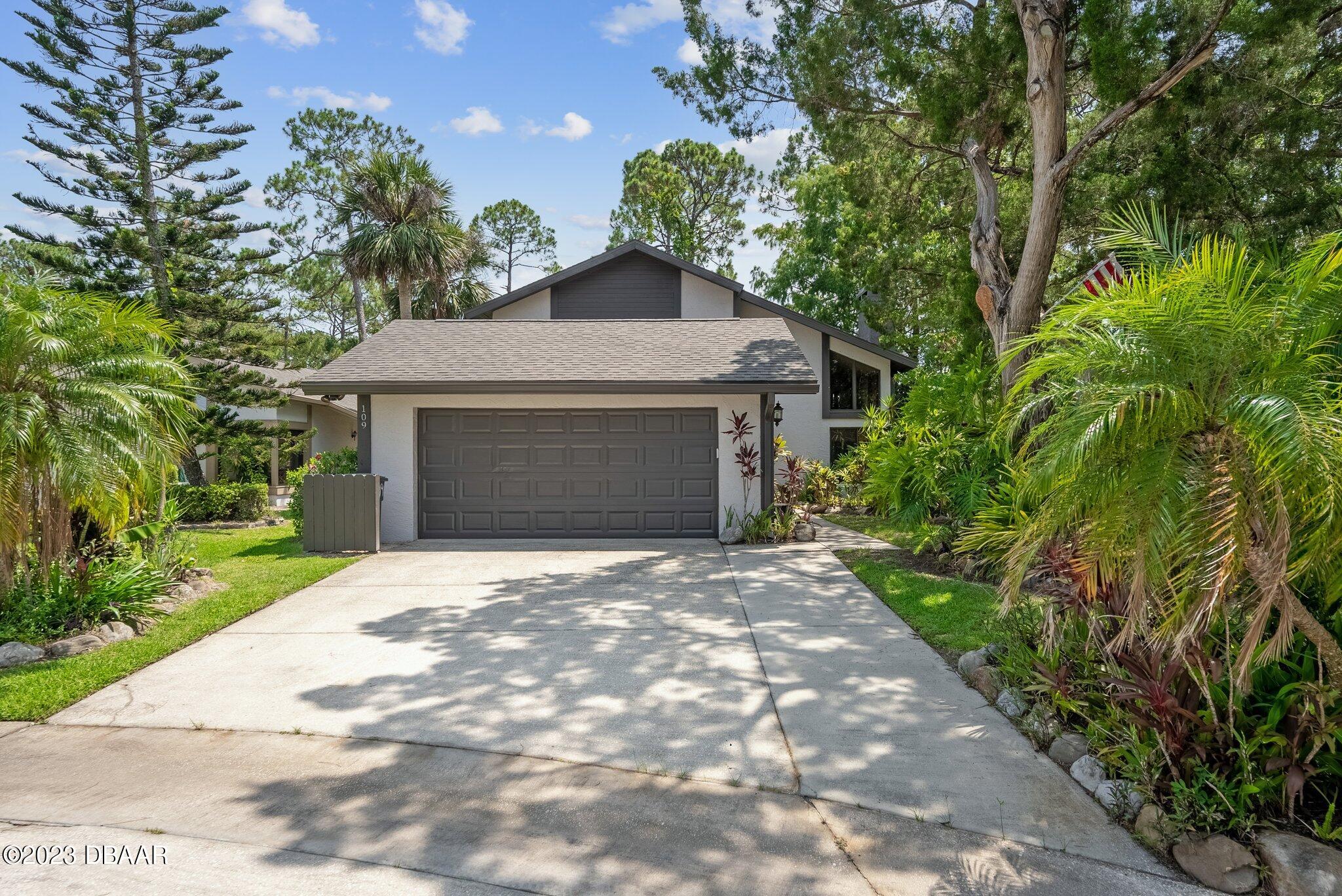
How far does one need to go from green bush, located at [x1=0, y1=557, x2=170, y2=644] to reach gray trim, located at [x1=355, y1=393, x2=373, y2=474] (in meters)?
4.83

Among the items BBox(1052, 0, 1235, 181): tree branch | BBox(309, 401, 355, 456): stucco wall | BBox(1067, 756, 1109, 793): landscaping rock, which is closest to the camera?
BBox(1067, 756, 1109, 793): landscaping rock

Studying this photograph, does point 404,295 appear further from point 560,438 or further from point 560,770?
point 560,770

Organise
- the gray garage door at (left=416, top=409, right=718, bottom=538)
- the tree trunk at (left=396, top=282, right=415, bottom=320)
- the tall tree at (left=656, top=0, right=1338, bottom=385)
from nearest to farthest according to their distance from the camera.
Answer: the tall tree at (left=656, top=0, right=1338, bottom=385), the gray garage door at (left=416, top=409, right=718, bottom=538), the tree trunk at (left=396, top=282, right=415, bottom=320)

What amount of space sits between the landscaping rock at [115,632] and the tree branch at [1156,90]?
11.4m

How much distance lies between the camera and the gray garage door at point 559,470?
38.9 feet

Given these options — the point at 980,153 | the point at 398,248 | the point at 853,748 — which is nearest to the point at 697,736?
the point at 853,748

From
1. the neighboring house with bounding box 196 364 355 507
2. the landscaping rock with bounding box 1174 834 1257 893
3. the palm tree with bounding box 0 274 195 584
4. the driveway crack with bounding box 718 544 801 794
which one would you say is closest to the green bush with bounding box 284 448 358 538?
the neighboring house with bounding box 196 364 355 507

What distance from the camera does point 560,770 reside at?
400 centimetres

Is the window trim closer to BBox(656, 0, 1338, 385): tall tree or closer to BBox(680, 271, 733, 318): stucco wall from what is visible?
BBox(680, 271, 733, 318): stucco wall

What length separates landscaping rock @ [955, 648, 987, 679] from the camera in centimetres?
538

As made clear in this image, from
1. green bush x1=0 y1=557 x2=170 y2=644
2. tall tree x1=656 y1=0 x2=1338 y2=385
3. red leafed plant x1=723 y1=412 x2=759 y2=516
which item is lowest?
green bush x1=0 y1=557 x2=170 y2=644

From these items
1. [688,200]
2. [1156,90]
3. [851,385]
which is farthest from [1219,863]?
[688,200]

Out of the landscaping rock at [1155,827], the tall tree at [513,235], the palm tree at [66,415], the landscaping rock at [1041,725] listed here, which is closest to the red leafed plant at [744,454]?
the landscaping rock at [1041,725]

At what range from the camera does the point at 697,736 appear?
4438 millimetres
